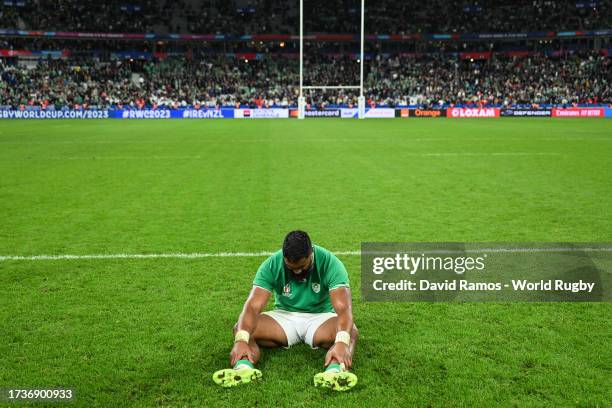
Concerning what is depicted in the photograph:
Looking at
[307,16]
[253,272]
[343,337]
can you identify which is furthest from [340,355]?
[307,16]

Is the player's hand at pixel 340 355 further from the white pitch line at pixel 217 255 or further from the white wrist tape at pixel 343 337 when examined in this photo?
the white pitch line at pixel 217 255

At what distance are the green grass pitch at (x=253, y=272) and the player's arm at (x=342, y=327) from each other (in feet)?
0.71

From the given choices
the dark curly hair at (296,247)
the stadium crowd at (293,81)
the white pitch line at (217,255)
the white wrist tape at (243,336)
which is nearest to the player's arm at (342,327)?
the dark curly hair at (296,247)

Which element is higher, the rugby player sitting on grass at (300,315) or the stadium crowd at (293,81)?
the stadium crowd at (293,81)

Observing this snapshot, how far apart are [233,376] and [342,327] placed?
0.84 metres

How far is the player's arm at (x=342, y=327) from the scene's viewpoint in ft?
12.8

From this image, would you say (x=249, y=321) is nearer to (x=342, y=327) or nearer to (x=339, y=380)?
(x=342, y=327)

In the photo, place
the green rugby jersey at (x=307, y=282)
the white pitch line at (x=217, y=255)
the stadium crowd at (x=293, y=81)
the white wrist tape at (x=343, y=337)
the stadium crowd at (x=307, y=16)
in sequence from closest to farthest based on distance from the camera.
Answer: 1. the white wrist tape at (x=343, y=337)
2. the green rugby jersey at (x=307, y=282)
3. the white pitch line at (x=217, y=255)
4. the stadium crowd at (x=293, y=81)
5. the stadium crowd at (x=307, y=16)

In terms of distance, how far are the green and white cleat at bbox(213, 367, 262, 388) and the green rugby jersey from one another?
0.66 meters

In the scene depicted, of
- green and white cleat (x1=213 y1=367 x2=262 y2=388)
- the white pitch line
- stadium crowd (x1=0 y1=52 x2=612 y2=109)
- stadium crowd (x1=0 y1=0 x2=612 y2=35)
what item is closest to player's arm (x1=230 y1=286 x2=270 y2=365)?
green and white cleat (x1=213 y1=367 x2=262 y2=388)

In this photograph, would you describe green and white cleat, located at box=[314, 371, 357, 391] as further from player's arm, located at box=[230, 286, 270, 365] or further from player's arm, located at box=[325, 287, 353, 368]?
player's arm, located at box=[230, 286, 270, 365]

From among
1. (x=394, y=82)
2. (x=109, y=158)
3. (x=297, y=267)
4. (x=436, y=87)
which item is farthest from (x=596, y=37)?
(x=297, y=267)

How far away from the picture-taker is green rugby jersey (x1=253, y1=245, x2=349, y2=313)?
4223 mm

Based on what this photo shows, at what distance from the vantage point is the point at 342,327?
4070 mm
